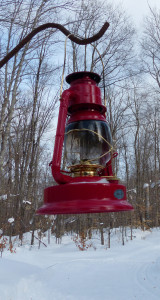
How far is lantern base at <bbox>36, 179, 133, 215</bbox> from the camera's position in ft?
4.00

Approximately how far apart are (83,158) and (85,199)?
1.76 ft

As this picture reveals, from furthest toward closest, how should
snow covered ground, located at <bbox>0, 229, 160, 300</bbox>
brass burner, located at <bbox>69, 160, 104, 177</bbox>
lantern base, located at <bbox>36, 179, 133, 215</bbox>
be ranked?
snow covered ground, located at <bbox>0, 229, 160, 300</bbox>
brass burner, located at <bbox>69, 160, 104, 177</bbox>
lantern base, located at <bbox>36, 179, 133, 215</bbox>

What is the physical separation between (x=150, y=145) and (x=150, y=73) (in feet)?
31.2

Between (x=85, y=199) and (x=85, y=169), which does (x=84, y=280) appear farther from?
(x=85, y=199)

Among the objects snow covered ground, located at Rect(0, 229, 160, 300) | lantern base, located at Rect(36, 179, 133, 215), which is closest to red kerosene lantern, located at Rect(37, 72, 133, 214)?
lantern base, located at Rect(36, 179, 133, 215)

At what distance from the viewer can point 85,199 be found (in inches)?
49.2

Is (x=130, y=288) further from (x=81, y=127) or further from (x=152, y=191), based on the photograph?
(x=152, y=191)

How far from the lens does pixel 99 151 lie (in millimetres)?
1780

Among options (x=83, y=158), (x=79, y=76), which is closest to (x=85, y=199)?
(x=83, y=158)

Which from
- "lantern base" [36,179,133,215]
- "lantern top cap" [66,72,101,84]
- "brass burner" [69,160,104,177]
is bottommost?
"lantern base" [36,179,133,215]

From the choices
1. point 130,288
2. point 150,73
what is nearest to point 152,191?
point 150,73

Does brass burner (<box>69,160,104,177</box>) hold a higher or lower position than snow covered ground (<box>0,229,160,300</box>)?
higher

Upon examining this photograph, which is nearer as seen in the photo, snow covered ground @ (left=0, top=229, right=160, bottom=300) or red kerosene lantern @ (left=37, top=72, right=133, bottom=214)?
red kerosene lantern @ (left=37, top=72, right=133, bottom=214)

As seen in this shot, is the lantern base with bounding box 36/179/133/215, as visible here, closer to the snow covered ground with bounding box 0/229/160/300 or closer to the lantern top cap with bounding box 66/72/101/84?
the lantern top cap with bounding box 66/72/101/84
